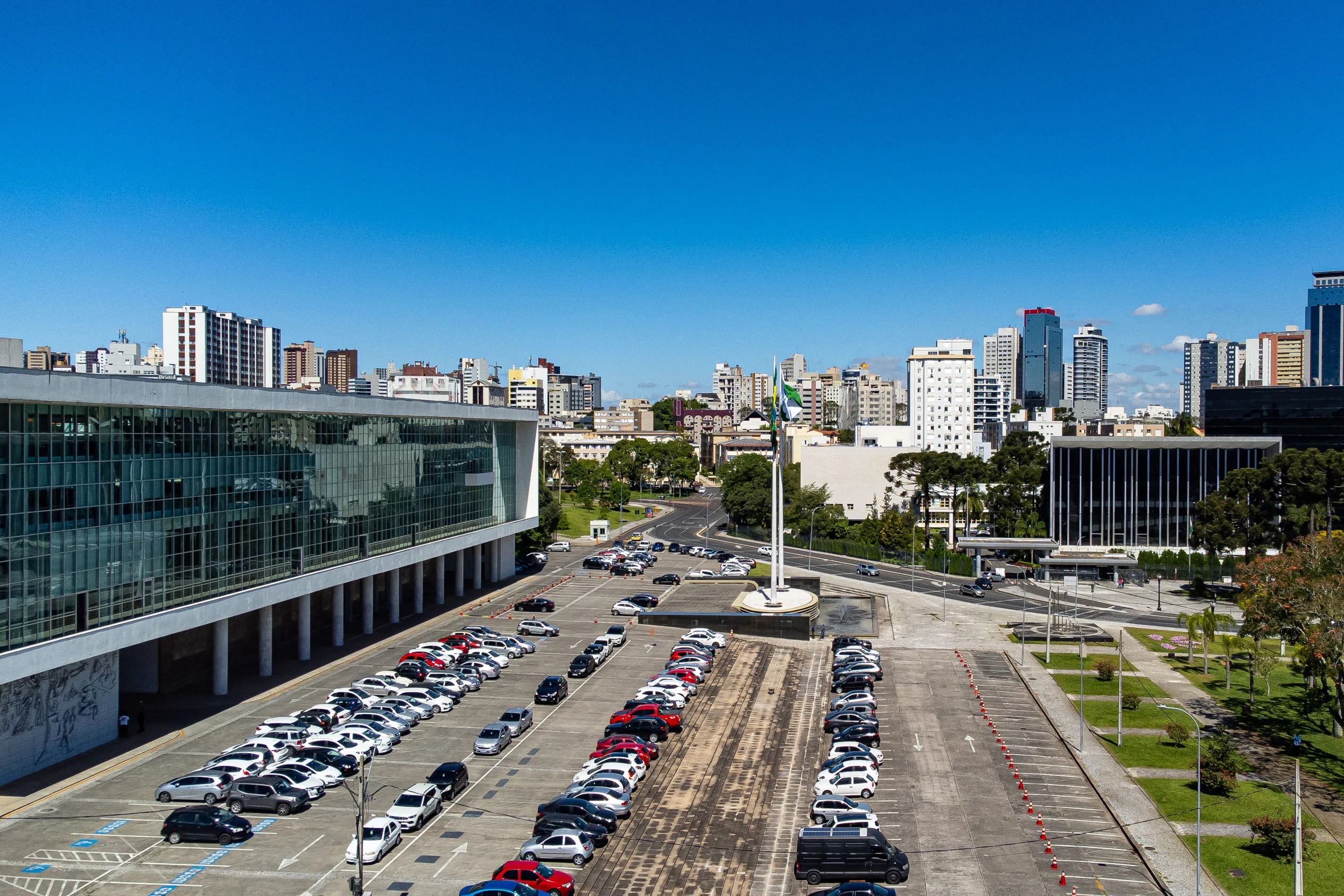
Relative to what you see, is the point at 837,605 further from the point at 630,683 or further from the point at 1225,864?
the point at 1225,864

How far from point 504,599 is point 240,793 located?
42.8m

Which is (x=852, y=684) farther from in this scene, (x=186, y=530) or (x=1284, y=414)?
(x=1284, y=414)

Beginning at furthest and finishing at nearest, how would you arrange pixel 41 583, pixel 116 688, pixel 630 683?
pixel 630 683
pixel 116 688
pixel 41 583

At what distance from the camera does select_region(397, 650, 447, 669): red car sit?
53.2 m

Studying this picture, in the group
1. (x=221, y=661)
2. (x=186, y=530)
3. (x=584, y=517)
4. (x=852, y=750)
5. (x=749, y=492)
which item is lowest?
(x=852, y=750)

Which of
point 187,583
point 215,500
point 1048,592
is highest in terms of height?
point 215,500

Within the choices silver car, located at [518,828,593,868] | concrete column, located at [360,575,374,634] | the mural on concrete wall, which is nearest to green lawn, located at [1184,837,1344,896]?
silver car, located at [518,828,593,868]

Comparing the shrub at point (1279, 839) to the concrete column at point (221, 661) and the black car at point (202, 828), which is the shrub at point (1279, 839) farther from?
the concrete column at point (221, 661)

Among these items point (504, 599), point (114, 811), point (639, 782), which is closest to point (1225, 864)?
point (639, 782)

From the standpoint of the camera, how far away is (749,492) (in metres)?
123

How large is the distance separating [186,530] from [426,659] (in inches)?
608

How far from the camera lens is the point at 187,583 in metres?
43.7

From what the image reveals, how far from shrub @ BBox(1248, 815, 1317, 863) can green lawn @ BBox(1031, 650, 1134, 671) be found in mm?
25737

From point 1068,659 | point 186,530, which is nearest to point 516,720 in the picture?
point 186,530
